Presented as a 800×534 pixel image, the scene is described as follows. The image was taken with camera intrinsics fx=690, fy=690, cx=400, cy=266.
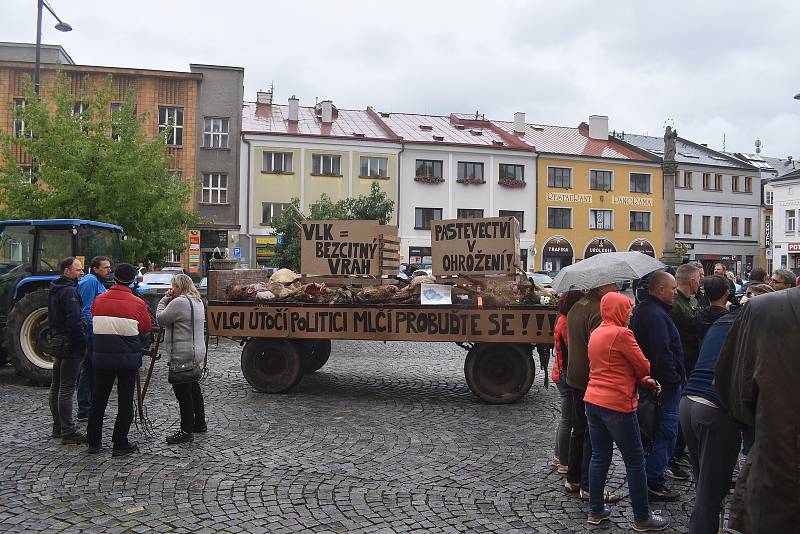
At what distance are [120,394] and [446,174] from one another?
3795cm

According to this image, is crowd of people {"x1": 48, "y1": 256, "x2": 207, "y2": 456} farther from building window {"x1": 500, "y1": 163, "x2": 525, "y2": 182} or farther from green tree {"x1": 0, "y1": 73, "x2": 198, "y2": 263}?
building window {"x1": 500, "y1": 163, "x2": 525, "y2": 182}

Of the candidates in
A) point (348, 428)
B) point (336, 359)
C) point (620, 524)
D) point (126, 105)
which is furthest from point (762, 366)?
point (126, 105)

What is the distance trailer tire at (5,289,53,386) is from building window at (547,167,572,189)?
1547 inches

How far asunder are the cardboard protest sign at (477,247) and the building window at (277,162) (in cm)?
3211

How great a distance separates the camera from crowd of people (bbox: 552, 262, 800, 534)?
8.48 ft

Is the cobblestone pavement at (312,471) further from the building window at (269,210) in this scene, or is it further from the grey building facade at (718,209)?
the grey building facade at (718,209)

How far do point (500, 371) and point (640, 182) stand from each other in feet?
141

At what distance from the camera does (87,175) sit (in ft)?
63.5

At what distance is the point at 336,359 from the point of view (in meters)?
12.9

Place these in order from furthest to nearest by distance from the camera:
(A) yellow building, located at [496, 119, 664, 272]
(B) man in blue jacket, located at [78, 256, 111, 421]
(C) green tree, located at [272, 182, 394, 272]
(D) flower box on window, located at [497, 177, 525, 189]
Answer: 1. (A) yellow building, located at [496, 119, 664, 272]
2. (D) flower box on window, located at [497, 177, 525, 189]
3. (C) green tree, located at [272, 182, 394, 272]
4. (B) man in blue jacket, located at [78, 256, 111, 421]

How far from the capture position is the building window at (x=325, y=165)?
41188 mm

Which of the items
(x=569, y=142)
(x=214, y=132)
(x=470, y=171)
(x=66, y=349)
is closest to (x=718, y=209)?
(x=569, y=142)

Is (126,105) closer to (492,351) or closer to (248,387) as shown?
(248,387)

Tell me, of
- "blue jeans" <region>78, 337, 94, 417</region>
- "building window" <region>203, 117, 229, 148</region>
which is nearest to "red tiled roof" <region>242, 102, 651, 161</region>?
"building window" <region>203, 117, 229, 148</region>
